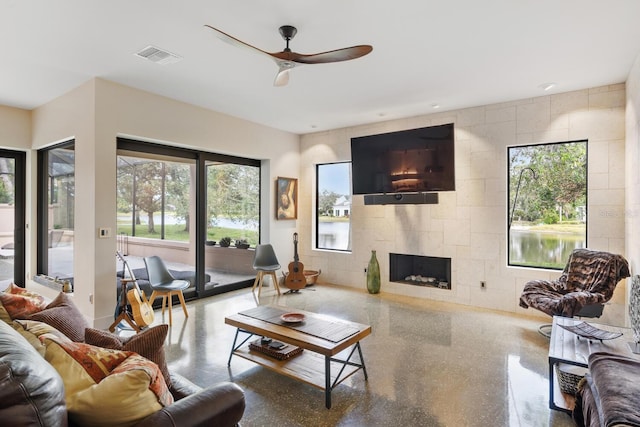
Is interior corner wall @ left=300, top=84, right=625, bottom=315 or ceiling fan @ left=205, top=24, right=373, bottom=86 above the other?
ceiling fan @ left=205, top=24, right=373, bottom=86

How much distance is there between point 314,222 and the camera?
6531mm

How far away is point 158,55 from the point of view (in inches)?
127

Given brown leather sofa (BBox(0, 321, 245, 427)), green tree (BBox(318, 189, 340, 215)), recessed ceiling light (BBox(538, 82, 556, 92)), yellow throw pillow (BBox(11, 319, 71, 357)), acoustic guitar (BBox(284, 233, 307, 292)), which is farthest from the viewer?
green tree (BBox(318, 189, 340, 215))

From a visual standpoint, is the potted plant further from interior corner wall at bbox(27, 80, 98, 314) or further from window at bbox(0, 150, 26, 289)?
window at bbox(0, 150, 26, 289)

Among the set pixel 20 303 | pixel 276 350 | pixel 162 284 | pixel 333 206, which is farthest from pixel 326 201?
pixel 20 303

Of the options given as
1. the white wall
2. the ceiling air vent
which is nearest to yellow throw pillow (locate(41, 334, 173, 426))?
the ceiling air vent

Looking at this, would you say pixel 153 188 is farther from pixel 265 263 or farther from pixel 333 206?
pixel 333 206

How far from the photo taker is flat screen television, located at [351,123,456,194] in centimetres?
478

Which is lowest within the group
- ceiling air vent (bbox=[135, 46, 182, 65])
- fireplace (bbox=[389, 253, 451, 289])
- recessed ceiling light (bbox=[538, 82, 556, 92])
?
fireplace (bbox=[389, 253, 451, 289])

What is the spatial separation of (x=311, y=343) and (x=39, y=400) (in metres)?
1.66

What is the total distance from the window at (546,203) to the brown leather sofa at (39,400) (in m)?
4.43

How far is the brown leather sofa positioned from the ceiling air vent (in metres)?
2.70

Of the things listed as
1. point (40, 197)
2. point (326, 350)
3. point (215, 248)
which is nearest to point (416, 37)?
point (326, 350)

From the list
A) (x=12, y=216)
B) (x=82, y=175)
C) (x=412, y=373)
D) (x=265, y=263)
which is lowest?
(x=412, y=373)
